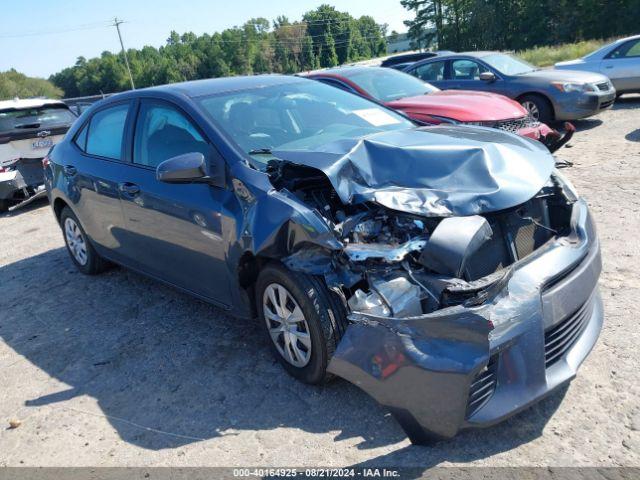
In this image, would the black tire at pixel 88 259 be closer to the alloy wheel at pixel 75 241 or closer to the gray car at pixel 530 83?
the alloy wheel at pixel 75 241

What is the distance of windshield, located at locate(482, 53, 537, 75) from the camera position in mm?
10323

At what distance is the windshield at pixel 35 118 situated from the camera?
8938mm

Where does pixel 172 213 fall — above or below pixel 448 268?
above

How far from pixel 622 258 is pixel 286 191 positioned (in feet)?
9.65

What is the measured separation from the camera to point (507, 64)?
10.6 metres

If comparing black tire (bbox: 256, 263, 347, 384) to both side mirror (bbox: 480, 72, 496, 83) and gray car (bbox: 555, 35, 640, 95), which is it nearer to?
side mirror (bbox: 480, 72, 496, 83)

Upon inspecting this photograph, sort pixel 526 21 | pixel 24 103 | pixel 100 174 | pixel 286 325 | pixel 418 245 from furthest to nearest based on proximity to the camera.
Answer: pixel 526 21
pixel 24 103
pixel 100 174
pixel 286 325
pixel 418 245

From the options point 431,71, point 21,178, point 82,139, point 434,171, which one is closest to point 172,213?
point 434,171

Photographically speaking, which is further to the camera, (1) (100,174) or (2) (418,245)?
(1) (100,174)

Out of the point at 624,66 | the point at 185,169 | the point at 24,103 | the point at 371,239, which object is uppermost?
the point at 24,103

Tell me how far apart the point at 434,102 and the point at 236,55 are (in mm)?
102134

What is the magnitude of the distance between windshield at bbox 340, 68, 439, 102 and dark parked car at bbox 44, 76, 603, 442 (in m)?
3.83

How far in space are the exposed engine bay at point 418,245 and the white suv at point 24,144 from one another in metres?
7.06

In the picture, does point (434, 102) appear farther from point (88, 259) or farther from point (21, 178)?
point (21, 178)
